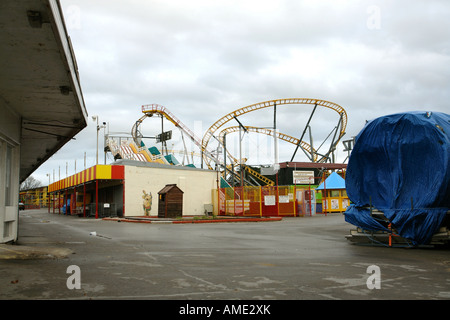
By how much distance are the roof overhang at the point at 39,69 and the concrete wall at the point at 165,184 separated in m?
19.7

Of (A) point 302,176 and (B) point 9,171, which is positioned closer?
(B) point 9,171

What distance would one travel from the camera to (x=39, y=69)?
23.0ft

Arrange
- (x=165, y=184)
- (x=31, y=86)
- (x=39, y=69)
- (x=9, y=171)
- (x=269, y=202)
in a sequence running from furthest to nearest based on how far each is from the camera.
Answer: (x=165, y=184)
(x=269, y=202)
(x=9, y=171)
(x=31, y=86)
(x=39, y=69)

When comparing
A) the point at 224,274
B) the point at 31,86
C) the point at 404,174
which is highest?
the point at 31,86

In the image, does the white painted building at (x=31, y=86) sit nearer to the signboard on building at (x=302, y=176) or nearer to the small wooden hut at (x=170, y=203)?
the small wooden hut at (x=170, y=203)

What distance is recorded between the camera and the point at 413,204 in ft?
31.3

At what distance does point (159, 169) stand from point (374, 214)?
83.1 ft

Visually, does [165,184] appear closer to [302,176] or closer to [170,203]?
[170,203]

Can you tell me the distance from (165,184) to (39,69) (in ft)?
90.1

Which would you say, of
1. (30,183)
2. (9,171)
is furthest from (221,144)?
(30,183)

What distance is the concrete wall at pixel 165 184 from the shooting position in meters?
32.2

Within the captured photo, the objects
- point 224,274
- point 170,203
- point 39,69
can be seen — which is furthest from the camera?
point 170,203

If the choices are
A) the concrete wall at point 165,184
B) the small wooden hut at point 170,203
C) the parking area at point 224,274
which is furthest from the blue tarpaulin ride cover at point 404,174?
the concrete wall at point 165,184

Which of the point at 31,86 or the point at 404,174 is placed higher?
the point at 31,86
